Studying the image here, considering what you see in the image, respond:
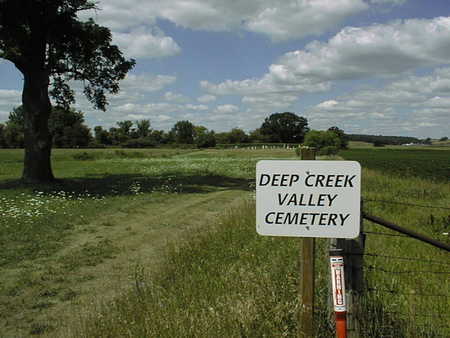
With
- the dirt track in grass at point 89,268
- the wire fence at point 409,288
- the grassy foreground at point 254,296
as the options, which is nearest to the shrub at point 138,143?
the dirt track in grass at point 89,268

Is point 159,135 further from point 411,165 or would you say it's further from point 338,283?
point 338,283

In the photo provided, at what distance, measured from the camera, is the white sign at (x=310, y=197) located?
330cm

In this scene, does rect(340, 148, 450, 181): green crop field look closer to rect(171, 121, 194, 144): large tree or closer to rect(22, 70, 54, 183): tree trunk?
rect(22, 70, 54, 183): tree trunk

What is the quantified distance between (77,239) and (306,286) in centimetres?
741

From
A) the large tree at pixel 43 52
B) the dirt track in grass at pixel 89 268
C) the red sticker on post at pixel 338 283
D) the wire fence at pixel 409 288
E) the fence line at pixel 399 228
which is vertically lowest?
the dirt track in grass at pixel 89 268

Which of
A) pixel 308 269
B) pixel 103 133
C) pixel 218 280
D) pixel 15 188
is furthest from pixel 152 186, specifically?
pixel 103 133

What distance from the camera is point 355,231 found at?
330 centimetres

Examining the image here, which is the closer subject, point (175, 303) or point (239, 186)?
point (175, 303)

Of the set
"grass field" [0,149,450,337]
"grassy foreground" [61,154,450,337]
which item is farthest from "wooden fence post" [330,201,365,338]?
"grass field" [0,149,450,337]

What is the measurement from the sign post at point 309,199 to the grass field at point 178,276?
2.85 feet

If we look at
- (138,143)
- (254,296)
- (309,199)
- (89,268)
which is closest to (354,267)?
(309,199)

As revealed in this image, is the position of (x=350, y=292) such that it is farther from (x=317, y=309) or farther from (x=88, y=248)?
(x=88, y=248)

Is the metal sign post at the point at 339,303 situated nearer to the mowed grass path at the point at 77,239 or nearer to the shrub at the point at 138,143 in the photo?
the mowed grass path at the point at 77,239

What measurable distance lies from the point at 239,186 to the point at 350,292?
17.9m
